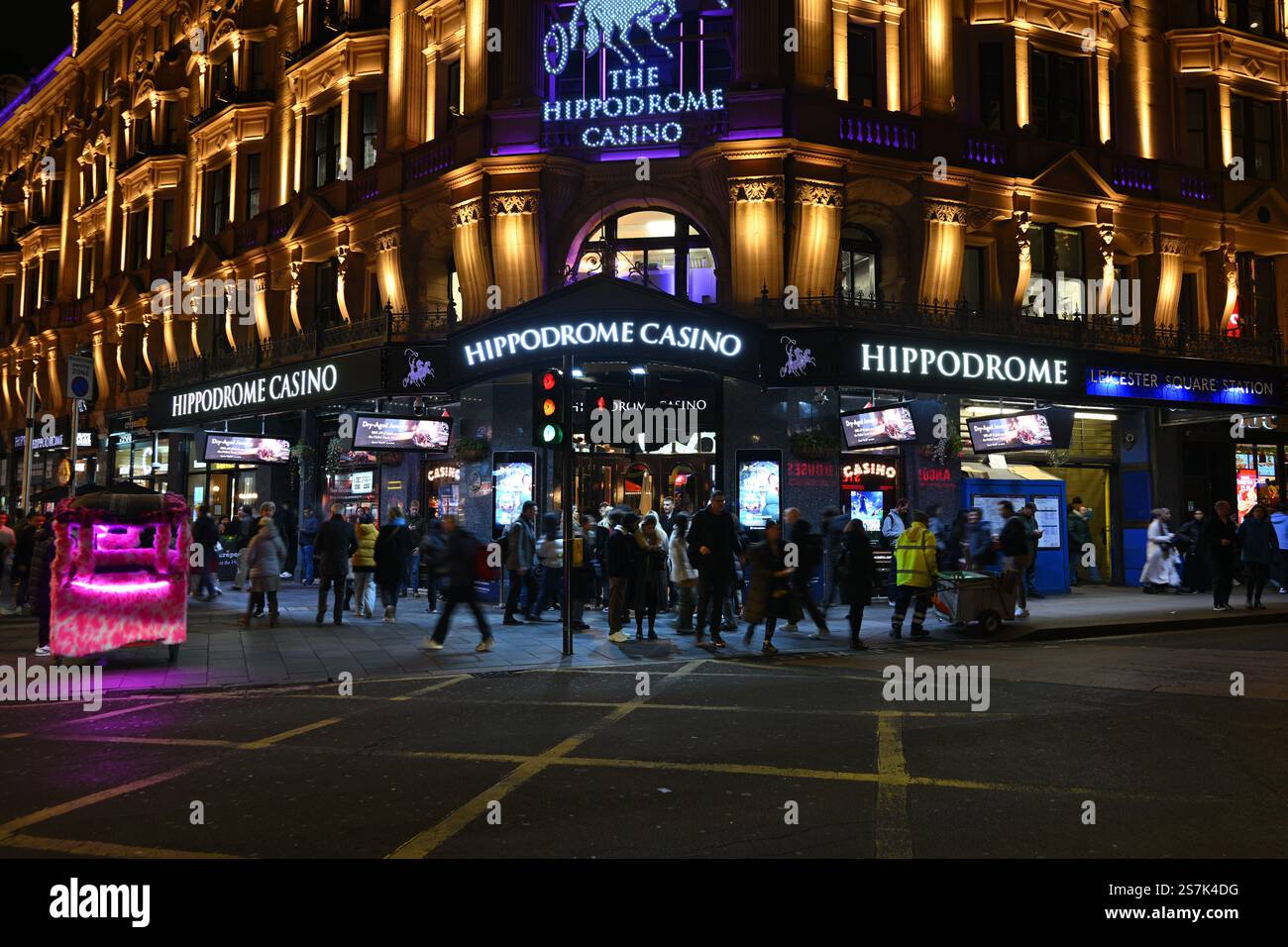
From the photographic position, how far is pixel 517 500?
17.8 m

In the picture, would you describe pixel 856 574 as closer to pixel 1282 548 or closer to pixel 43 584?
pixel 43 584

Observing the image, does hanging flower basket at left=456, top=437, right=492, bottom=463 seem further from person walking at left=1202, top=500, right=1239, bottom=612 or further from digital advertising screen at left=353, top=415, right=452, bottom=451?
person walking at left=1202, top=500, right=1239, bottom=612

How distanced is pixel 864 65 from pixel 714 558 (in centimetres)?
1254

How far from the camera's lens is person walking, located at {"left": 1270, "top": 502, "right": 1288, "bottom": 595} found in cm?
1773

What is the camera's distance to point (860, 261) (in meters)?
19.3

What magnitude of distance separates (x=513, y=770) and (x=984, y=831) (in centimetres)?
289

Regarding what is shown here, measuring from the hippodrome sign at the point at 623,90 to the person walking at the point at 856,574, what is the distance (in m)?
9.41

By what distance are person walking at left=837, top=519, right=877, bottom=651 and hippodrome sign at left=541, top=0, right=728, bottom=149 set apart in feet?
30.9

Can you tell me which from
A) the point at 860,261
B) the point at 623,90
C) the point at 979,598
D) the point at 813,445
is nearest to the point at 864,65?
the point at 860,261

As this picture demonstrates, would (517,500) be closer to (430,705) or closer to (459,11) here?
(430,705)

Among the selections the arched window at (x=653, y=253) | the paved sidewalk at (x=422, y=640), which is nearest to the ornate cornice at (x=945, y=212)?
the arched window at (x=653, y=253)

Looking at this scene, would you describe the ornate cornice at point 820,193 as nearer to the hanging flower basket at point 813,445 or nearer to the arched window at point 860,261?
the arched window at point 860,261

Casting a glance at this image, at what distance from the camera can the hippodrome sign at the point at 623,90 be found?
1791cm

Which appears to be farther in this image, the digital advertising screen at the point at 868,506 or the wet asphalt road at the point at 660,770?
the digital advertising screen at the point at 868,506
